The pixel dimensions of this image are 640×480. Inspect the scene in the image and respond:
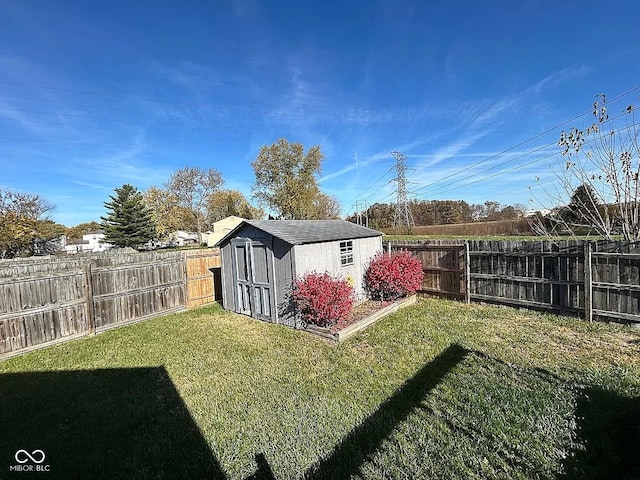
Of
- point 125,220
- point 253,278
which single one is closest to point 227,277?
point 253,278

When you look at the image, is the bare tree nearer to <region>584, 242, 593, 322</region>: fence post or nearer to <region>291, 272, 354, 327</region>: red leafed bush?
<region>584, 242, 593, 322</region>: fence post

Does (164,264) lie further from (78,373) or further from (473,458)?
(473,458)

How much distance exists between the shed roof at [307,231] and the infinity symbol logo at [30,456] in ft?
15.6

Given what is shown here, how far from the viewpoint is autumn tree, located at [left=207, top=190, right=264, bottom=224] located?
3904cm

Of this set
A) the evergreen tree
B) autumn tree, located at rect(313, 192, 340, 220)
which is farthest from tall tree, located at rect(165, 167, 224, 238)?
autumn tree, located at rect(313, 192, 340, 220)

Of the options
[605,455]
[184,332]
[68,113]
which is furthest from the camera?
[68,113]

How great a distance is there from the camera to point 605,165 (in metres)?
5.18

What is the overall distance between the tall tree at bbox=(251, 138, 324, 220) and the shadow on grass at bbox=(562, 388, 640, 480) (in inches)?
1173

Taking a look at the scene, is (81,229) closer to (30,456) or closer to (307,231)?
(307,231)

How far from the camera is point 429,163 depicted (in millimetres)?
23938

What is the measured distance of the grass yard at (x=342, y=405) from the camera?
2.77m

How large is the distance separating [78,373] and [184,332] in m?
2.16

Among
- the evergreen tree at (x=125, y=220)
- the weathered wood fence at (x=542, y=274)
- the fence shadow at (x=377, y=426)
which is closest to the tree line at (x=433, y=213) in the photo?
the evergreen tree at (x=125, y=220)

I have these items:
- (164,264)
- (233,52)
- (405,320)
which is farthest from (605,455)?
(233,52)
